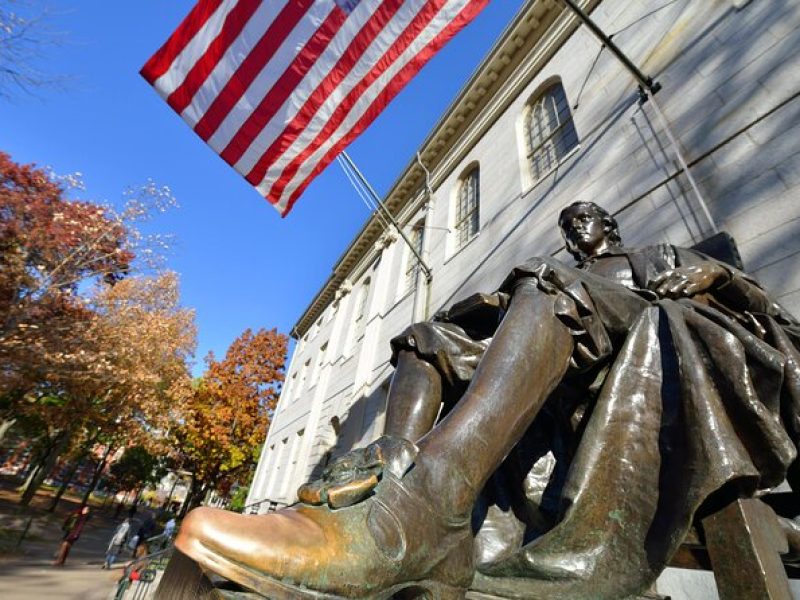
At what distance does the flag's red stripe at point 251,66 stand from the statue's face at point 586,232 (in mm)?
3618

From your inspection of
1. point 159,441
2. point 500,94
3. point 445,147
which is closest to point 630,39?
→ point 500,94

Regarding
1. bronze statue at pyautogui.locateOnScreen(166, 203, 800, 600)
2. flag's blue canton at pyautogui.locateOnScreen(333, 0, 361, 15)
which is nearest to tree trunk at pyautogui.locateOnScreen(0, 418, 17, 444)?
flag's blue canton at pyautogui.locateOnScreen(333, 0, 361, 15)

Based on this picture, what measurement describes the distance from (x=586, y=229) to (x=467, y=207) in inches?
295

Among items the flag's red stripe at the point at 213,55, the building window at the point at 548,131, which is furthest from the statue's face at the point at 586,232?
the building window at the point at 548,131

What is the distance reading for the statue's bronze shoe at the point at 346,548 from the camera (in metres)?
0.71

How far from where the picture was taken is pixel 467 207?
9.96 meters

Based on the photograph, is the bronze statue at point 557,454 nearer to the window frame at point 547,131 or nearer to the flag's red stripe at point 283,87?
the flag's red stripe at point 283,87

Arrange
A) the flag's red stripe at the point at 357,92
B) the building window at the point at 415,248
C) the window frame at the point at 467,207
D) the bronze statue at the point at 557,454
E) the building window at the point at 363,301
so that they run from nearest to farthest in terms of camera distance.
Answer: the bronze statue at the point at 557,454 < the flag's red stripe at the point at 357,92 < the window frame at the point at 467,207 < the building window at the point at 415,248 < the building window at the point at 363,301

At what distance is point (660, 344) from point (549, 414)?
1.86ft

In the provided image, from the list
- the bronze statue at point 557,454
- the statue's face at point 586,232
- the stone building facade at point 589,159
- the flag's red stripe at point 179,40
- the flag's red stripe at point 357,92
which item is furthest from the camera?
the flag's red stripe at point 179,40

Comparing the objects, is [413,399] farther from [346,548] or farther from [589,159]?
[589,159]

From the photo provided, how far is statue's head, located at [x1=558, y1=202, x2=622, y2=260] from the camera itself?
2.69 metres

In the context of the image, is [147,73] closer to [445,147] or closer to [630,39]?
[630,39]

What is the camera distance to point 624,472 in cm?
122
